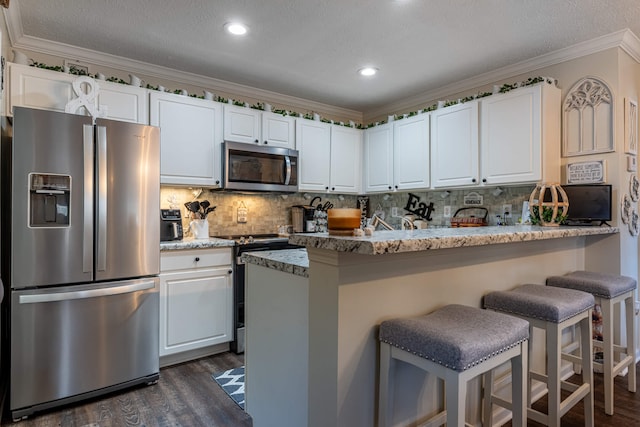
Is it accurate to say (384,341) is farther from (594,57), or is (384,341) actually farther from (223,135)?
(594,57)

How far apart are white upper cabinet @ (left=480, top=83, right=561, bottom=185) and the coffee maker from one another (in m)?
1.83

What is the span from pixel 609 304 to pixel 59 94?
3837mm

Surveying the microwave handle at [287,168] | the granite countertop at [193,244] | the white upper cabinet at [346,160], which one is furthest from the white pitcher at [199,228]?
the white upper cabinet at [346,160]

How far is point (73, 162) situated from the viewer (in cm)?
224

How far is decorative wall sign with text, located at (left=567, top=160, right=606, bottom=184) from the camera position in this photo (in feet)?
8.78

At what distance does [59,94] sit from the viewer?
2.57 metres

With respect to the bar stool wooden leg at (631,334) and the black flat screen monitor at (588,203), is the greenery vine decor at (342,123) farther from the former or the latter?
the bar stool wooden leg at (631,334)

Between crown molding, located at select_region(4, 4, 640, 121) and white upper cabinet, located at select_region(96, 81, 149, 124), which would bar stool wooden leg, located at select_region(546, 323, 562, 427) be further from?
white upper cabinet, located at select_region(96, 81, 149, 124)

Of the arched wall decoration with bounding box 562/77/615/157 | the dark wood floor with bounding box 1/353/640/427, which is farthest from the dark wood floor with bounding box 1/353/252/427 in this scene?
the arched wall decoration with bounding box 562/77/615/157

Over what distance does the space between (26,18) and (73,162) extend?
110cm

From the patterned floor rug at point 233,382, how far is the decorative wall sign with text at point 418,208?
2492 mm

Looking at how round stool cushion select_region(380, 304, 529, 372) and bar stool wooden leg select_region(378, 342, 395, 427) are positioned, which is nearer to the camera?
round stool cushion select_region(380, 304, 529, 372)

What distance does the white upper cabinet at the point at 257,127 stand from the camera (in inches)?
133

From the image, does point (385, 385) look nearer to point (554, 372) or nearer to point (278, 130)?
point (554, 372)
